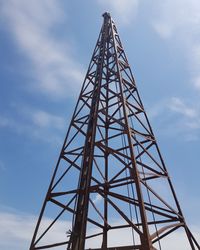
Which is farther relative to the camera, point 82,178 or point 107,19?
point 107,19

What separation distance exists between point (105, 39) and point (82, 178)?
9.95 meters

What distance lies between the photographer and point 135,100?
1367 cm

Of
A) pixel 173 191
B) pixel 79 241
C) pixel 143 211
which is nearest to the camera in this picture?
pixel 143 211

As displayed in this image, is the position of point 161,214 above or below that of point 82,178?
below

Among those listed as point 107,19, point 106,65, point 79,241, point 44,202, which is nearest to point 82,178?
point 44,202

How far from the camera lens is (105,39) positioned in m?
17.0

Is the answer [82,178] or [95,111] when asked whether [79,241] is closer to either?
[82,178]

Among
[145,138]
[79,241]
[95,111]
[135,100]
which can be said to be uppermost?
[135,100]

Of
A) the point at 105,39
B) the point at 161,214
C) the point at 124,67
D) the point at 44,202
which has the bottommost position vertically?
the point at 161,214

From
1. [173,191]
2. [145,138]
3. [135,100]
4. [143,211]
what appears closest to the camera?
[143,211]

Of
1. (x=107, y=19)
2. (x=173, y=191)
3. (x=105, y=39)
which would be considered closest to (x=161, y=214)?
(x=173, y=191)

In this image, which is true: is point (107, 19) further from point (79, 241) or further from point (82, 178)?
point (79, 241)

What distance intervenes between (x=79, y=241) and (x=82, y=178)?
2.56m

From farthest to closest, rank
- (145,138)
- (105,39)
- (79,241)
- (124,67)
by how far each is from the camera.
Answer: (105,39), (124,67), (145,138), (79,241)
